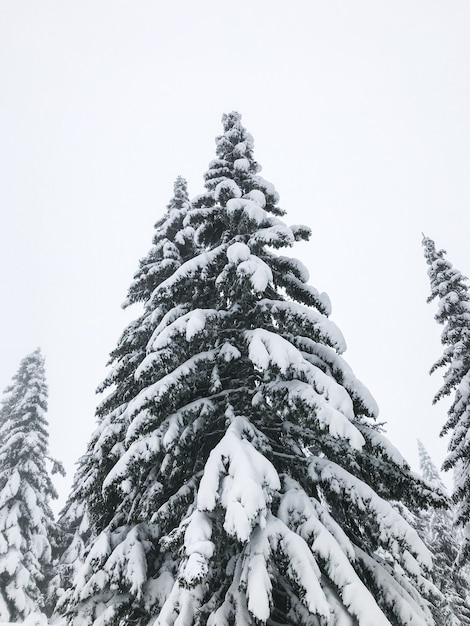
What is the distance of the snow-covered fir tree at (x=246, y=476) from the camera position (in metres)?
6.04

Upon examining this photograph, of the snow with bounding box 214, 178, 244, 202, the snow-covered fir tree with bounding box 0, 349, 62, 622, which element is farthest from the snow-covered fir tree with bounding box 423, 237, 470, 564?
the snow-covered fir tree with bounding box 0, 349, 62, 622

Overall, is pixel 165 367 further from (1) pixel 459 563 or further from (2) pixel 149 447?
(1) pixel 459 563

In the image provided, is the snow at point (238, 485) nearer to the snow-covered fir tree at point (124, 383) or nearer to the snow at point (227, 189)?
the snow-covered fir tree at point (124, 383)

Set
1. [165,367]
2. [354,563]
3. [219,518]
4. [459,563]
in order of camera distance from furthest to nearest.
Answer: [459,563], [165,367], [354,563], [219,518]

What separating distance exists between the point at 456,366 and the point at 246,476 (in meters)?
13.4

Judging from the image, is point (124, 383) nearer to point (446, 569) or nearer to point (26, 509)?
point (26, 509)

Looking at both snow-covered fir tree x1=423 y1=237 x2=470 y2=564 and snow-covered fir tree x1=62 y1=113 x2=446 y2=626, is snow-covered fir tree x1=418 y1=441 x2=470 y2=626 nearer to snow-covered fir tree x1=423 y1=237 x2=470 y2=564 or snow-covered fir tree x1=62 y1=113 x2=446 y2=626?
snow-covered fir tree x1=423 y1=237 x2=470 y2=564

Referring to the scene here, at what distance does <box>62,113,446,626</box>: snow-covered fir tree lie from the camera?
6.04 meters

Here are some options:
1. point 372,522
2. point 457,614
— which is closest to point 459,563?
point 457,614

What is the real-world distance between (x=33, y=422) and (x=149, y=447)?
18747 mm

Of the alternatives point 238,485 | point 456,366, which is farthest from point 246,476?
point 456,366

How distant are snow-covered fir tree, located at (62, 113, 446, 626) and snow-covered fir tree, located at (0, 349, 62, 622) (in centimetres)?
1348

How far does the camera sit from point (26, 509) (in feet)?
72.7

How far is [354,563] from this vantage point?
7.07 metres
